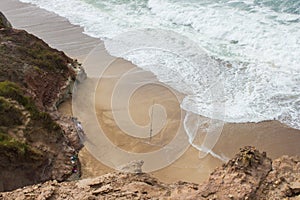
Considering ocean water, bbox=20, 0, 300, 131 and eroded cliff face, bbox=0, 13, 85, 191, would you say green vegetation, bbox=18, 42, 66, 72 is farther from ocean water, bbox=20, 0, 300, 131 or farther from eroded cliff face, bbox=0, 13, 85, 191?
ocean water, bbox=20, 0, 300, 131

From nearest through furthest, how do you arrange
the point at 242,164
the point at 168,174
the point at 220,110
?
the point at 242,164 < the point at 168,174 < the point at 220,110

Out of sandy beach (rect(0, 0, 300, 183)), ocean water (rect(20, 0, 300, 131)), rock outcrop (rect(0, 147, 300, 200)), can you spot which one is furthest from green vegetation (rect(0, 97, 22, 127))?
ocean water (rect(20, 0, 300, 131))

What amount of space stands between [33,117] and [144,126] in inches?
133

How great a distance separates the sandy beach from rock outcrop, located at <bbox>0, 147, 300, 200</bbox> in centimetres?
426

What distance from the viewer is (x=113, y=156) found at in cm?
1033

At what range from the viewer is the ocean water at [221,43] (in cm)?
1248

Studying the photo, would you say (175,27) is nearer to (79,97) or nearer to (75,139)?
(79,97)

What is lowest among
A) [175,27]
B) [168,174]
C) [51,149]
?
[168,174]

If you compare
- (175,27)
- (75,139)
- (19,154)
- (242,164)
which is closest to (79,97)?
(75,139)

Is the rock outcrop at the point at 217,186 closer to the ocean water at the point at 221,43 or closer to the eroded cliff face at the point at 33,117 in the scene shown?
the eroded cliff face at the point at 33,117

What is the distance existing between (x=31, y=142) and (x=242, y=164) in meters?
5.58

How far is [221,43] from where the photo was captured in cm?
1670

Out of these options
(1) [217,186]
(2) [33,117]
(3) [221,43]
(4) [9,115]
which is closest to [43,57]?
(2) [33,117]

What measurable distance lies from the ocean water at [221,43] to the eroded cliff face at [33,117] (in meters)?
3.67
